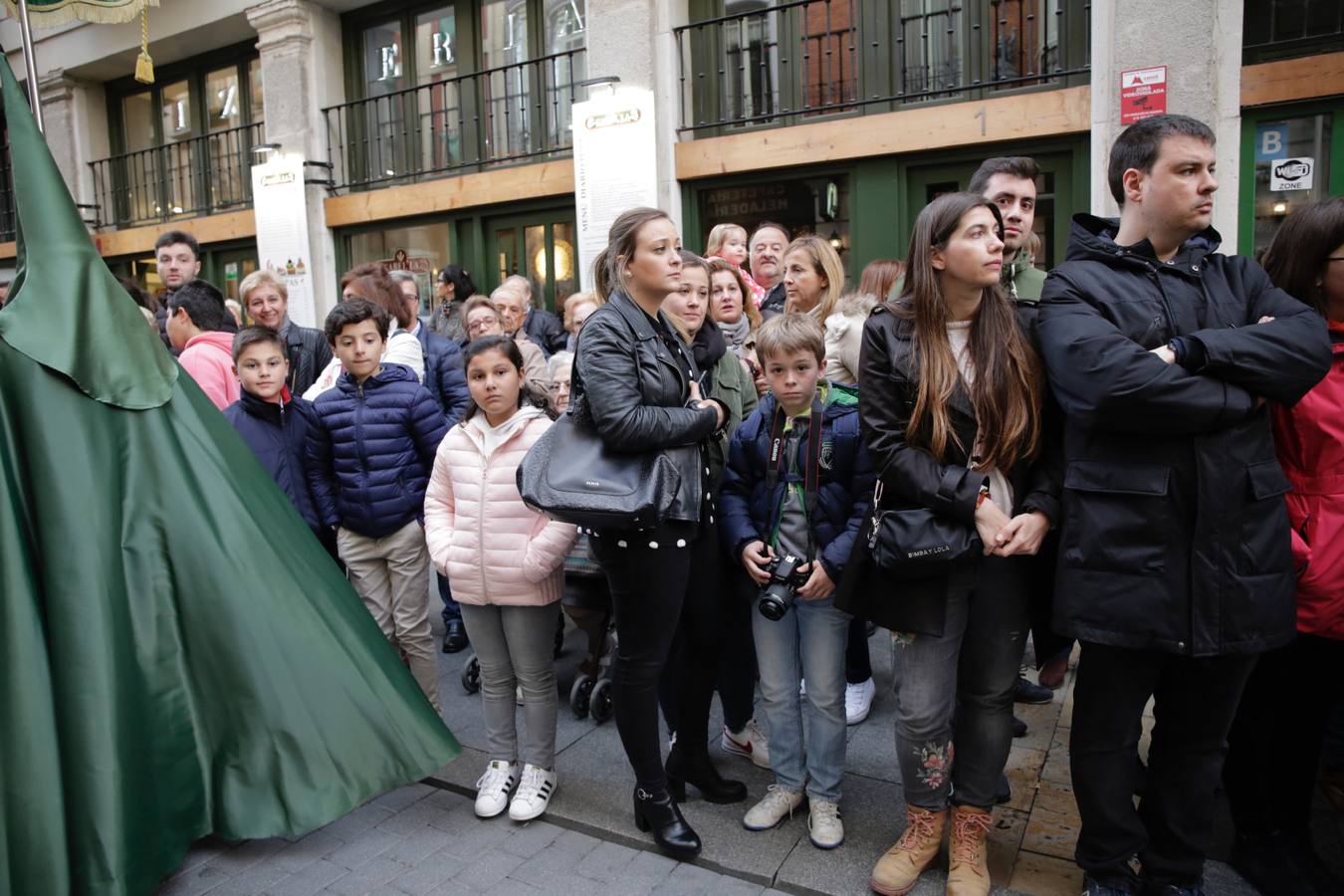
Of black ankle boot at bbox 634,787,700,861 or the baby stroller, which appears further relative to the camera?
the baby stroller

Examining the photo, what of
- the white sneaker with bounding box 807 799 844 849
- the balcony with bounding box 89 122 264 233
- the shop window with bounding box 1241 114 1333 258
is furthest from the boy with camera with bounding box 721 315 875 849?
the balcony with bounding box 89 122 264 233

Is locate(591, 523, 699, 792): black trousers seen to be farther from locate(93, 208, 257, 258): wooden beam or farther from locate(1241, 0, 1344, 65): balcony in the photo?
locate(93, 208, 257, 258): wooden beam

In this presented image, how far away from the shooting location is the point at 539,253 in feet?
34.6

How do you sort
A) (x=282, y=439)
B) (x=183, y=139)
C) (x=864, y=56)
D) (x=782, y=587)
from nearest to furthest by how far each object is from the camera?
1. (x=782, y=587)
2. (x=282, y=439)
3. (x=864, y=56)
4. (x=183, y=139)

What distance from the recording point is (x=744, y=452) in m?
3.32

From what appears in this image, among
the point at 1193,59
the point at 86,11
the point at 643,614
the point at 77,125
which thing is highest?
the point at 77,125

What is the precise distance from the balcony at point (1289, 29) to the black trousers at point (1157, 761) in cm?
633

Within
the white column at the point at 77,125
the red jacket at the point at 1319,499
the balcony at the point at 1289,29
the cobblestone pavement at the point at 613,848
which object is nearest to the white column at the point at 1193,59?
the balcony at the point at 1289,29

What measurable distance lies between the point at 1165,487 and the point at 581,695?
2.73 m

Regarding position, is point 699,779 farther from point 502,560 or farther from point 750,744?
point 502,560

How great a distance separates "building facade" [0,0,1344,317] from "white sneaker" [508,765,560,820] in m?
5.99

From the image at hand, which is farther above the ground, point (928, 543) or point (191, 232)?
point (191, 232)

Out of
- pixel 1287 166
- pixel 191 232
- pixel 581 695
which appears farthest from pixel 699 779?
pixel 191 232

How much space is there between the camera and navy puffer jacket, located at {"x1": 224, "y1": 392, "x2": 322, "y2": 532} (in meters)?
4.03
